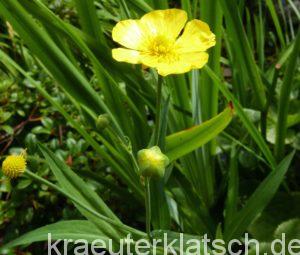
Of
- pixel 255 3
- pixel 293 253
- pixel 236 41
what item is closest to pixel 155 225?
pixel 293 253

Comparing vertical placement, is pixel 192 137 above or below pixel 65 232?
above

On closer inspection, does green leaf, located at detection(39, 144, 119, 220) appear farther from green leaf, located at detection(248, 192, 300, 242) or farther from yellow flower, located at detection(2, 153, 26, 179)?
green leaf, located at detection(248, 192, 300, 242)

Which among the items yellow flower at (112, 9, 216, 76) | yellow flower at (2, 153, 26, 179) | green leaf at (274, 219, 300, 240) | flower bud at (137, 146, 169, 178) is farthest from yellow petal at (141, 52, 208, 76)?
green leaf at (274, 219, 300, 240)

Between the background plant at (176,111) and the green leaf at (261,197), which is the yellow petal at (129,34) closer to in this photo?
the background plant at (176,111)

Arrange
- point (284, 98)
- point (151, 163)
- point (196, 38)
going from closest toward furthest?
point (151, 163), point (196, 38), point (284, 98)

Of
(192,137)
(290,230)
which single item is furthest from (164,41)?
(290,230)

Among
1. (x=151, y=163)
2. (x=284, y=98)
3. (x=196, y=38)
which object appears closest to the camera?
(x=151, y=163)

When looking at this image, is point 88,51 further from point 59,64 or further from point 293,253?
point 293,253

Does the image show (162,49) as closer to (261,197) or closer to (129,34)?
(129,34)
